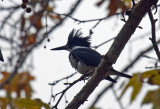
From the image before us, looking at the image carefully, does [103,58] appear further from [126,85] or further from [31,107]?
[126,85]

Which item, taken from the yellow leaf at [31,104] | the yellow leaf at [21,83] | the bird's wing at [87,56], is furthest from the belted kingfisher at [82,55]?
the yellow leaf at [31,104]

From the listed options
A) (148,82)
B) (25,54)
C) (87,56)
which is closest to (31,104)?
(148,82)

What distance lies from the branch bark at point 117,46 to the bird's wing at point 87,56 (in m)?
1.81

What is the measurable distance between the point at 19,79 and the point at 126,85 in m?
2.39

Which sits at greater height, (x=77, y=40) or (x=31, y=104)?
(x=77, y=40)

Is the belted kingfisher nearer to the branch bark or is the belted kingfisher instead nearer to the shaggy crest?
the shaggy crest

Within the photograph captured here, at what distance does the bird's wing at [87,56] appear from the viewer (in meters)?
4.23

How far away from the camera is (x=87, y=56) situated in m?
4.38

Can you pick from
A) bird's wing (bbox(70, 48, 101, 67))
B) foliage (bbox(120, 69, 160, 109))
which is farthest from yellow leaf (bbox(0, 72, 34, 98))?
foliage (bbox(120, 69, 160, 109))

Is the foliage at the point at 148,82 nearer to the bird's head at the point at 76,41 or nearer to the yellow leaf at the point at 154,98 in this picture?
the yellow leaf at the point at 154,98

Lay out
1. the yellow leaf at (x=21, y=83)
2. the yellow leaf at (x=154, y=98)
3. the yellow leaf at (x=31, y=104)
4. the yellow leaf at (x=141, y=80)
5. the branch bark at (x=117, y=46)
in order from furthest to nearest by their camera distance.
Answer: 1. the yellow leaf at (x=21, y=83)
2. the yellow leaf at (x=141, y=80)
3. the yellow leaf at (x=154, y=98)
4. the yellow leaf at (x=31, y=104)
5. the branch bark at (x=117, y=46)

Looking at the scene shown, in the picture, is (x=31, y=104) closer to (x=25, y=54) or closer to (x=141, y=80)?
(x=141, y=80)

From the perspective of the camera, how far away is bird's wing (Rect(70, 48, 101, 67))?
4.23 metres

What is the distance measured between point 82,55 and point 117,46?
7.12 feet
